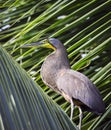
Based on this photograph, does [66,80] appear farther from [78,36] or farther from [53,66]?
[78,36]

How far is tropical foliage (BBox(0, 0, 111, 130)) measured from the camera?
1.64m

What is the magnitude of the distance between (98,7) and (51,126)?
2.65ft

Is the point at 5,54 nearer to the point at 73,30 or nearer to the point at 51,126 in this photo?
the point at 51,126

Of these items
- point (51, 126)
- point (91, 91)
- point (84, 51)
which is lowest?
point (51, 126)

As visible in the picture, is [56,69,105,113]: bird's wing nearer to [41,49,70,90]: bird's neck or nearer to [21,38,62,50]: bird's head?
[41,49,70,90]: bird's neck

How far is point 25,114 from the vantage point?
97cm

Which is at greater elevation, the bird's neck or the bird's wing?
the bird's neck

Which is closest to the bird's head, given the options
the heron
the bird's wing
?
the heron

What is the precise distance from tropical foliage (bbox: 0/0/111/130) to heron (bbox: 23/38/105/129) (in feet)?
0.11

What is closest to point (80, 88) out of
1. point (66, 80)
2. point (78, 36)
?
point (66, 80)

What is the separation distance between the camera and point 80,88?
181 centimetres

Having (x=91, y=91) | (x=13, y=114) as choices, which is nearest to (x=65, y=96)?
(x=91, y=91)

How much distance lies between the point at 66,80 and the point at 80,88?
0.20 feet

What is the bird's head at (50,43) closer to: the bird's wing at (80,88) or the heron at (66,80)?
the heron at (66,80)
